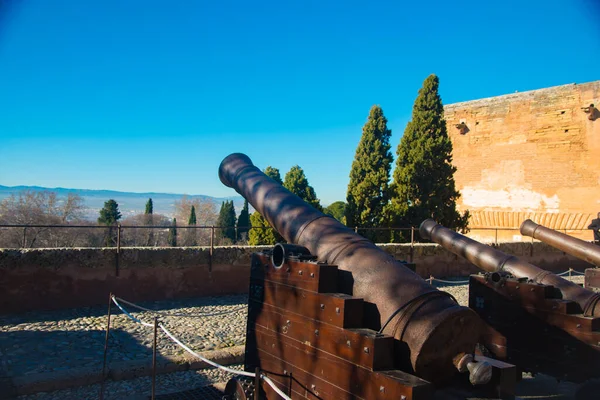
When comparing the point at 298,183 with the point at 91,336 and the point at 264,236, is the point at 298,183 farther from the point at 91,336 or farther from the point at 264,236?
the point at 91,336

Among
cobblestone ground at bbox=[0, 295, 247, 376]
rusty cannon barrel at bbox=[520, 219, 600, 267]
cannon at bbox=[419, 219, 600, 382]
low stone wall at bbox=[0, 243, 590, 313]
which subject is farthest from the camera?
rusty cannon barrel at bbox=[520, 219, 600, 267]

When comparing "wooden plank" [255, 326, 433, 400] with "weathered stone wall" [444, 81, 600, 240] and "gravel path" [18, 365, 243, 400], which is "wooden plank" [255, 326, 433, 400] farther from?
"weathered stone wall" [444, 81, 600, 240]

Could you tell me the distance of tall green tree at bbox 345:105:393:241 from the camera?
15.6 m

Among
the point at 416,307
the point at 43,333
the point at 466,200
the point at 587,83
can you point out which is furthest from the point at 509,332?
the point at 466,200

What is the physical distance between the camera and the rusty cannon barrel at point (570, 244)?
698cm

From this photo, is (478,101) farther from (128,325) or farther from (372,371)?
(372,371)

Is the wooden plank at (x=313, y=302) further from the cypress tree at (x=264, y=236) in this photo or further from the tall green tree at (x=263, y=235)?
the cypress tree at (x=264, y=236)

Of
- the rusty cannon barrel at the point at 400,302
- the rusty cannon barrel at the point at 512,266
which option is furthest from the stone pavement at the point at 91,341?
the rusty cannon barrel at the point at 512,266

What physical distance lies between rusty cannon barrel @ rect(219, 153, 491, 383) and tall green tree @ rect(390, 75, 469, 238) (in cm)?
1182

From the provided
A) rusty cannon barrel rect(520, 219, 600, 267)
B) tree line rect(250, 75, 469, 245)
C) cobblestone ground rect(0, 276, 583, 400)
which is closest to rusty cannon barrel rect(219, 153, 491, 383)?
cobblestone ground rect(0, 276, 583, 400)

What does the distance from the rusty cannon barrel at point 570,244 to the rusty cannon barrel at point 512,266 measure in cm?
252

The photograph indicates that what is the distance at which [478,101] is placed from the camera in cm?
2405

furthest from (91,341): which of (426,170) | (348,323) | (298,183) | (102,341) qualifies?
(298,183)

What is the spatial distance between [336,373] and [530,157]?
856 inches
